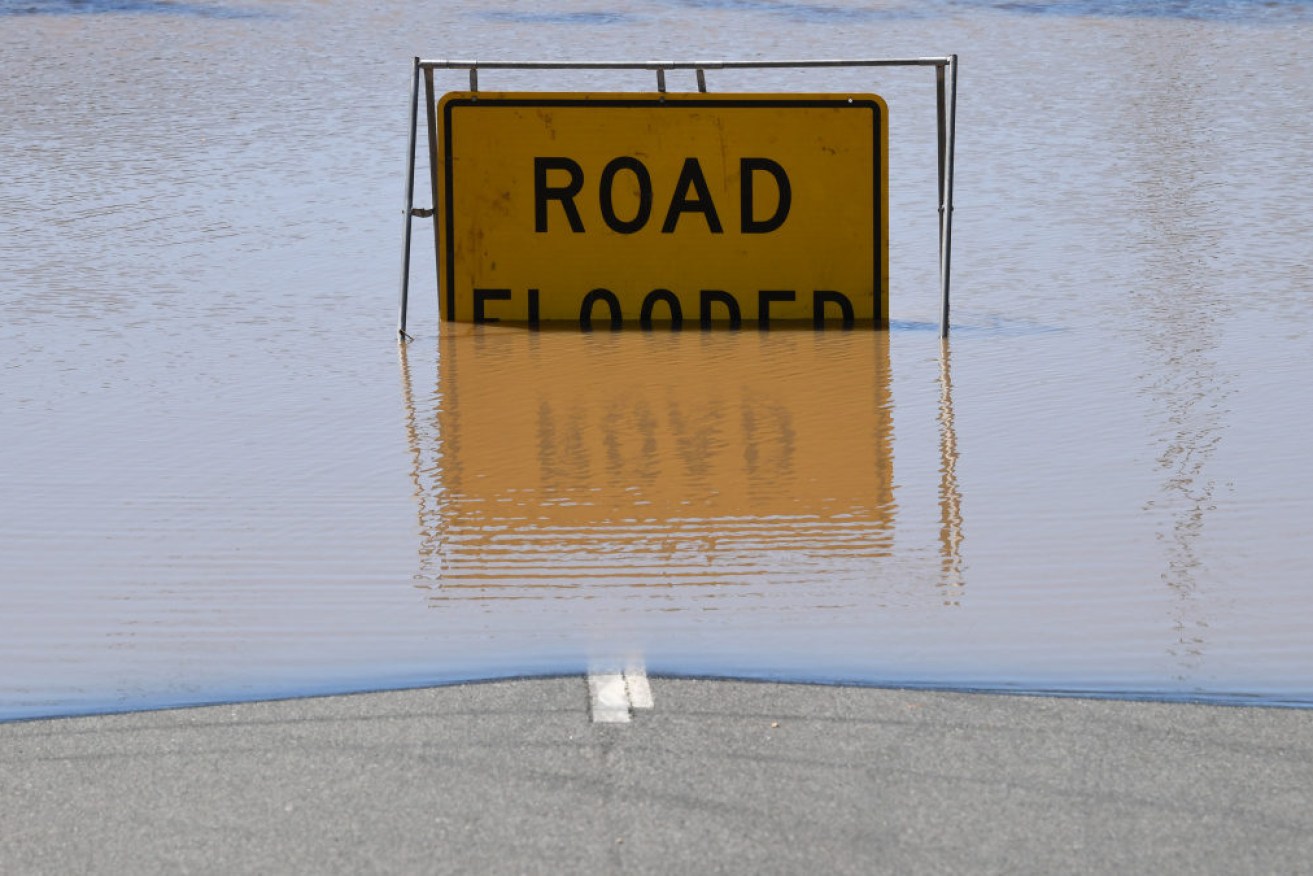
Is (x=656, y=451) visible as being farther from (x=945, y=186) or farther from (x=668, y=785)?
(x=668, y=785)

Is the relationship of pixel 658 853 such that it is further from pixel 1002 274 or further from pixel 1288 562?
pixel 1002 274

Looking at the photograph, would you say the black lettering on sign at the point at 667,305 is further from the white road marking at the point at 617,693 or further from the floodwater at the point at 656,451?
the white road marking at the point at 617,693

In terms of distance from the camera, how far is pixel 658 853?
13.8ft

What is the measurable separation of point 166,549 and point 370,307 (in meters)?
4.06

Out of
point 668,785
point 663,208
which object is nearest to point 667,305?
point 663,208

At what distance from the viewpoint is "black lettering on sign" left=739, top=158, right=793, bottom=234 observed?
9.80m

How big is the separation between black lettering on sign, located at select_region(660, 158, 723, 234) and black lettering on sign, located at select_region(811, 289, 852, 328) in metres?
0.52

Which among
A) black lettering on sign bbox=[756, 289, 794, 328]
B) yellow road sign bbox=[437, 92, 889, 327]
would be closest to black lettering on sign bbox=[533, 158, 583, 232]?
yellow road sign bbox=[437, 92, 889, 327]

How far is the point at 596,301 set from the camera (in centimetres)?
995

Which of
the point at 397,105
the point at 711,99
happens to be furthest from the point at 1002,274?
the point at 397,105

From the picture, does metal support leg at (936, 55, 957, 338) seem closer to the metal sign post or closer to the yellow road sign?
the metal sign post

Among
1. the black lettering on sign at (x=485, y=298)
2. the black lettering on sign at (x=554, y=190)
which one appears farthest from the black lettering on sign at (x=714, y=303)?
the black lettering on sign at (x=485, y=298)

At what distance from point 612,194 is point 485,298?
0.73 m

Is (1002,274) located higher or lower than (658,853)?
higher
